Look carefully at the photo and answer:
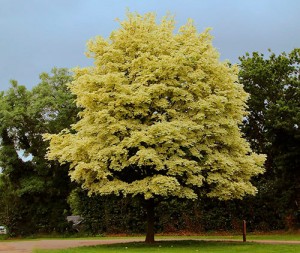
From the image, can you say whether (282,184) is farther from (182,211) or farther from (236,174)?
(236,174)

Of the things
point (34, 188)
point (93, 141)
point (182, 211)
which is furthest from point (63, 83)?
point (93, 141)

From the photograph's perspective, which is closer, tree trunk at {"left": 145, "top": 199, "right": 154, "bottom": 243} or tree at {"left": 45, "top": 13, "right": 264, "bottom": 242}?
tree at {"left": 45, "top": 13, "right": 264, "bottom": 242}

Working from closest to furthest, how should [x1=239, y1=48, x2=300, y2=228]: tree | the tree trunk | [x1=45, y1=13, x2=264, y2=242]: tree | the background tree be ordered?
1. [x1=45, y1=13, x2=264, y2=242]: tree
2. the tree trunk
3. [x1=239, y1=48, x2=300, y2=228]: tree
4. the background tree

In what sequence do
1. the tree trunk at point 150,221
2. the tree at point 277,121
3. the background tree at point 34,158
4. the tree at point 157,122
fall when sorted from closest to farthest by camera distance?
the tree at point 157,122 < the tree trunk at point 150,221 < the tree at point 277,121 < the background tree at point 34,158

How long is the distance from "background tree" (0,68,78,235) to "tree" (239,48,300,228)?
15.0m

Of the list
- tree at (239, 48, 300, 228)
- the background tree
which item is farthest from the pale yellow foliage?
the background tree

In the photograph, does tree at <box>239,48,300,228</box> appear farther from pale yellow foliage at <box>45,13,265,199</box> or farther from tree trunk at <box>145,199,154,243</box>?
tree trunk at <box>145,199,154,243</box>

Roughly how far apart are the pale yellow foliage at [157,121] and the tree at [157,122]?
0.05m

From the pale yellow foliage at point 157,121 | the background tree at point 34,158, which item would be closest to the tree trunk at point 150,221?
the pale yellow foliage at point 157,121

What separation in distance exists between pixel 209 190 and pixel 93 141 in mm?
6776

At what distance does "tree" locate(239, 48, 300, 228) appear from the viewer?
35.7 meters

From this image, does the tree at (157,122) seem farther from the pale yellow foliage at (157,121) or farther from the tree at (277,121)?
the tree at (277,121)

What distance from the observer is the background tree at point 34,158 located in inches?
1644

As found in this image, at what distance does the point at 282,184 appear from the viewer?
37.9 meters
